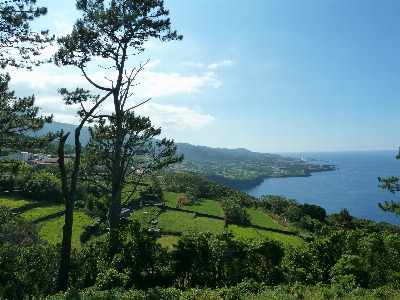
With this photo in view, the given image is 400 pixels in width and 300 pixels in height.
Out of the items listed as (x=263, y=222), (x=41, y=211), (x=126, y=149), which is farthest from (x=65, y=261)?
(x=263, y=222)

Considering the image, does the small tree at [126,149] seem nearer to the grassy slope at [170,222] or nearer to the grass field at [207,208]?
the grassy slope at [170,222]

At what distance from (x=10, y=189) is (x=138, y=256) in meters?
36.4

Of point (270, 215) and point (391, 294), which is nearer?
point (391, 294)

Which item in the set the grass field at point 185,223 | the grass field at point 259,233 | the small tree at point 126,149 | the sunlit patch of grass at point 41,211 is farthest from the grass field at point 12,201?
the small tree at point 126,149

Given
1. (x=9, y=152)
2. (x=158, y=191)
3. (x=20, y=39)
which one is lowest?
(x=158, y=191)

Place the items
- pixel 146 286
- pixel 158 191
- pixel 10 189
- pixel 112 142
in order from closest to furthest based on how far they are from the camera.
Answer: pixel 146 286 < pixel 112 142 < pixel 10 189 < pixel 158 191

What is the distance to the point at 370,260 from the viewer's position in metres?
10.9

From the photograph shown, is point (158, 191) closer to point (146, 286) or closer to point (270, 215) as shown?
point (270, 215)

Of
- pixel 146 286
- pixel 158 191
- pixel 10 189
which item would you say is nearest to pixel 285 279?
pixel 146 286

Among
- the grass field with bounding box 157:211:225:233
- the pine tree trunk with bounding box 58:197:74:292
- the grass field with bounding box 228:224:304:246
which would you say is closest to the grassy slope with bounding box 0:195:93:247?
the grass field with bounding box 157:211:225:233

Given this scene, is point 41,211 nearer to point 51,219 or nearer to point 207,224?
point 51,219

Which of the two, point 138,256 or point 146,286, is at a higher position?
point 138,256

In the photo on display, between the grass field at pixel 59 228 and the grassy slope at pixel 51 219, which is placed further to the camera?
the grassy slope at pixel 51 219

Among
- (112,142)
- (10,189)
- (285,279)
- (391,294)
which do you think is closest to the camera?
(391,294)
